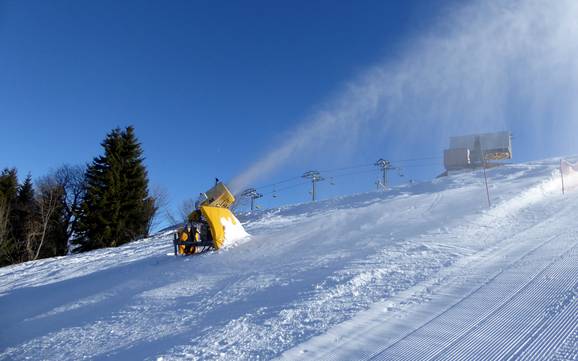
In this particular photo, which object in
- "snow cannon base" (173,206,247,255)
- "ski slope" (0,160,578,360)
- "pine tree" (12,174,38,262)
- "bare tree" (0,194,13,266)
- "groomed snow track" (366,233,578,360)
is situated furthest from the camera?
"pine tree" (12,174,38,262)

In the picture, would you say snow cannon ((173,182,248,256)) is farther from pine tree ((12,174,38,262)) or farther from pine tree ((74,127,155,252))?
pine tree ((12,174,38,262))

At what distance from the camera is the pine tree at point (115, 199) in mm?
32938

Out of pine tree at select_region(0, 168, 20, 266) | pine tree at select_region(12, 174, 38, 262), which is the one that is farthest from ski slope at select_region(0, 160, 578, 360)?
pine tree at select_region(12, 174, 38, 262)

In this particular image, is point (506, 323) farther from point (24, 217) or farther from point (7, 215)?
point (24, 217)

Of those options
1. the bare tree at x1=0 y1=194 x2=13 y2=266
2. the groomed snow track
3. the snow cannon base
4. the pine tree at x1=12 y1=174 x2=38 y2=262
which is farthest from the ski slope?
the pine tree at x1=12 y1=174 x2=38 y2=262

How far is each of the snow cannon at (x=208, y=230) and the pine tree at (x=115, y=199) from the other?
70.2 feet

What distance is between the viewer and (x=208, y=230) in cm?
1362

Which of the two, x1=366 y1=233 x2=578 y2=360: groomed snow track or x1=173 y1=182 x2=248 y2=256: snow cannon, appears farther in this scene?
x1=173 y1=182 x2=248 y2=256: snow cannon

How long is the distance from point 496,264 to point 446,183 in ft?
56.9

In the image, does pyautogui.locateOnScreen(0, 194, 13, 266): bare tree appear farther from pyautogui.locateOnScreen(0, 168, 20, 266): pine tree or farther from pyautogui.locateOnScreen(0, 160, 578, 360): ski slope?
pyautogui.locateOnScreen(0, 160, 578, 360): ski slope

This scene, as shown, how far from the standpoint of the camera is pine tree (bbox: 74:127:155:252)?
32938 mm

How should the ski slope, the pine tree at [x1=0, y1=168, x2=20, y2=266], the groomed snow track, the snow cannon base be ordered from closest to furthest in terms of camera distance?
the groomed snow track, the ski slope, the snow cannon base, the pine tree at [x1=0, y1=168, x2=20, y2=266]

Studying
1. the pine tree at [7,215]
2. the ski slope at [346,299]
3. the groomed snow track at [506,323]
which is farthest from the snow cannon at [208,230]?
the pine tree at [7,215]

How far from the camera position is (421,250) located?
27.7 feet
